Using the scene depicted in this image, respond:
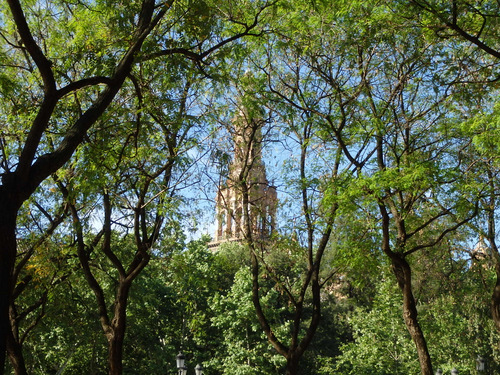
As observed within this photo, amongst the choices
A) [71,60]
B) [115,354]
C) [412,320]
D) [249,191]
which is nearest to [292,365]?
[412,320]

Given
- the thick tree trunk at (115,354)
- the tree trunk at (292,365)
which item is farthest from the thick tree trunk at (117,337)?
the tree trunk at (292,365)

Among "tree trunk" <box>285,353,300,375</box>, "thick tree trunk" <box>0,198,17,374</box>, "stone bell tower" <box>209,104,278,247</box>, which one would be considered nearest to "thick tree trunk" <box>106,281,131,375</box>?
"stone bell tower" <box>209,104,278,247</box>

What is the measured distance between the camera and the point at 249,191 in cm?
1273

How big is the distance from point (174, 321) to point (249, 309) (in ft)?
13.8

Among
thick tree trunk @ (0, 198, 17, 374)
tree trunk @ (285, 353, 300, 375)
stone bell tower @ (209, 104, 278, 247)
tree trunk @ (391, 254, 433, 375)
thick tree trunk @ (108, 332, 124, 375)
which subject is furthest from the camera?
stone bell tower @ (209, 104, 278, 247)

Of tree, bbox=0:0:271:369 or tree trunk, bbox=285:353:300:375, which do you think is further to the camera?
tree trunk, bbox=285:353:300:375

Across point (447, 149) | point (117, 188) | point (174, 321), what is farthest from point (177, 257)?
point (174, 321)

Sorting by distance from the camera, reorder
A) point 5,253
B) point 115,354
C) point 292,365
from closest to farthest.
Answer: point 5,253, point 115,354, point 292,365

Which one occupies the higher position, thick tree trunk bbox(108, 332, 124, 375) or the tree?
the tree

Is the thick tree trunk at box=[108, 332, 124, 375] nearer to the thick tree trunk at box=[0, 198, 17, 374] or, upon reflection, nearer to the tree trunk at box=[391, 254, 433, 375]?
the thick tree trunk at box=[0, 198, 17, 374]

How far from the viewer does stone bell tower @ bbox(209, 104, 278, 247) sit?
12.3 metres

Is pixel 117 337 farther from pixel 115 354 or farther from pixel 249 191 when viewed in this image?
pixel 249 191

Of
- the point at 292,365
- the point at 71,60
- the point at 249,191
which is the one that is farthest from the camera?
the point at 249,191

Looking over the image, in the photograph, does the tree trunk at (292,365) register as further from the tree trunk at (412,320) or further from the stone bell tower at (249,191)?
the stone bell tower at (249,191)
